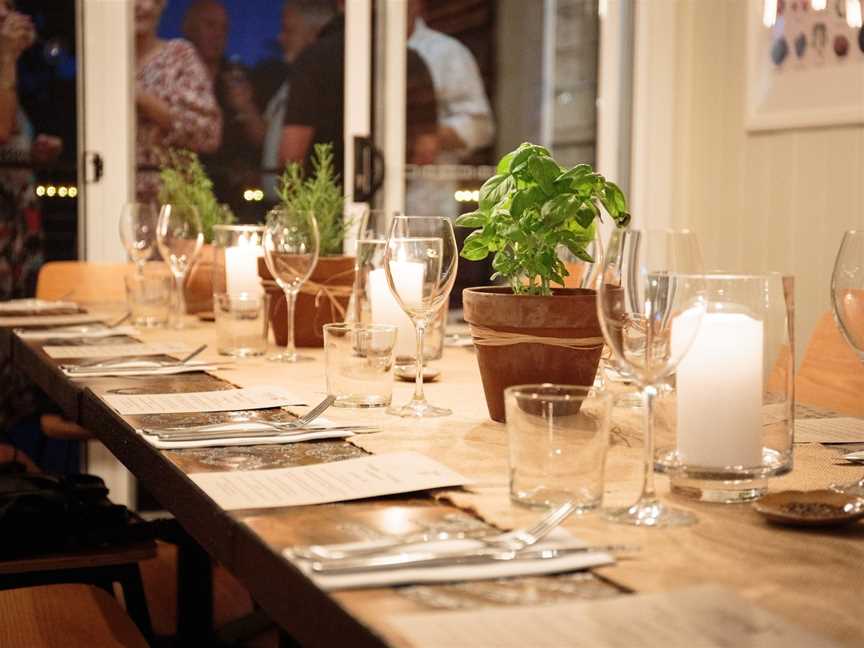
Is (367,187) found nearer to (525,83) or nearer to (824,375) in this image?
(525,83)

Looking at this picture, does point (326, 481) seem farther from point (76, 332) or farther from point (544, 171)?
point (76, 332)

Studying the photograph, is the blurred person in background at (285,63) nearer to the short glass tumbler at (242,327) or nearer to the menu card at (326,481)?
the short glass tumbler at (242,327)

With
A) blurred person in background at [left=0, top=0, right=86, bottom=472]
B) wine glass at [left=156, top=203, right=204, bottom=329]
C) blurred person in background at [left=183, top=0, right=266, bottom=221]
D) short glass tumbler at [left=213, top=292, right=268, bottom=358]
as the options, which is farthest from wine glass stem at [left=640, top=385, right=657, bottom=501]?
blurred person in background at [left=183, top=0, right=266, bottom=221]

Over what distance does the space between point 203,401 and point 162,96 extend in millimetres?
2899

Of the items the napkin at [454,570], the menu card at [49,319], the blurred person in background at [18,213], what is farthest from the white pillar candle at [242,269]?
the blurred person in background at [18,213]

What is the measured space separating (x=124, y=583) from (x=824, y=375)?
46.0 inches

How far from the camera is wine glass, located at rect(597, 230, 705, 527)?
3.39 ft

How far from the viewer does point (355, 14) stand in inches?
177

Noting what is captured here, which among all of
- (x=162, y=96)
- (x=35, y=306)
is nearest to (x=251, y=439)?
(x=35, y=306)

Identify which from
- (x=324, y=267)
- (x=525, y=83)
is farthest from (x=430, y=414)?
(x=525, y=83)

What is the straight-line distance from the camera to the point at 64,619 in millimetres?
1553

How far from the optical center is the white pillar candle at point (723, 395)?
3.59ft

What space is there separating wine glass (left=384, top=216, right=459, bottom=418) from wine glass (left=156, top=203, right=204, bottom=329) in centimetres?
110

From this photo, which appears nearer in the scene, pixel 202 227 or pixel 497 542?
pixel 497 542
